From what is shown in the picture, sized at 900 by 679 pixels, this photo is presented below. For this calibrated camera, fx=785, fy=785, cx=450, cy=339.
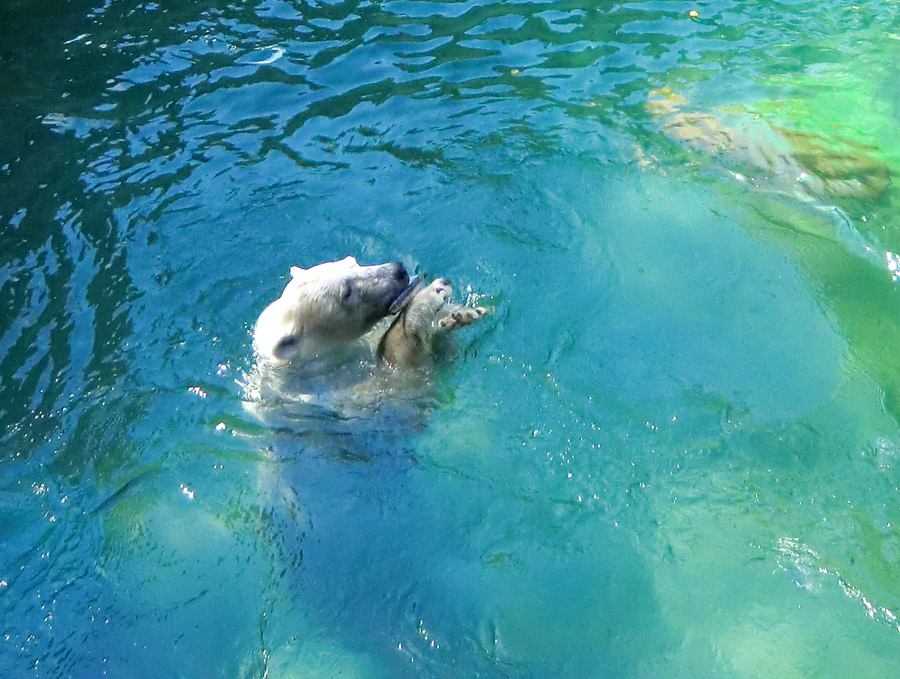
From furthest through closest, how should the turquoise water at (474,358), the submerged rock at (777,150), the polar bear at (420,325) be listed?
1. the submerged rock at (777,150)
2. the polar bear at (420,325)
3. the turquoise water at (474,358)

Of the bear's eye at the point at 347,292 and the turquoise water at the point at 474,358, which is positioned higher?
the bear's eye at the point at 347,292

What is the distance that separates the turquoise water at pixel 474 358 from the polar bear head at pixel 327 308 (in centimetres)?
46

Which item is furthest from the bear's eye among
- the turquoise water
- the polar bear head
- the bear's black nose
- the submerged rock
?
the submerged rock

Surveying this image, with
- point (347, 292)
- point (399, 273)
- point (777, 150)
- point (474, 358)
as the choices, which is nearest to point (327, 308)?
point (347, 292)

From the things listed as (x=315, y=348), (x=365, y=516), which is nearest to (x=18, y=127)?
(x=315, y=348)

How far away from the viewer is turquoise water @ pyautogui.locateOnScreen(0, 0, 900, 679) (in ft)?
13.7

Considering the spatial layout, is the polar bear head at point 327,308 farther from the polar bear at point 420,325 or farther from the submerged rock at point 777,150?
the submerged rock at point 777,150

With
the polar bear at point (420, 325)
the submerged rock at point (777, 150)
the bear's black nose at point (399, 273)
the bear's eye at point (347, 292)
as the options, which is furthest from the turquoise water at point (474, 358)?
the bear's eye at point (347, 292)

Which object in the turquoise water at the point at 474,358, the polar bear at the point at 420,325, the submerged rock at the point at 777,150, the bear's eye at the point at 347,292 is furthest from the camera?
the submerged rock at the point at 777,150

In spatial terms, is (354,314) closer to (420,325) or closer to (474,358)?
(420,325)

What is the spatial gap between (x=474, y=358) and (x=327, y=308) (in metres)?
1.03

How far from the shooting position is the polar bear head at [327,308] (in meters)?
5.12

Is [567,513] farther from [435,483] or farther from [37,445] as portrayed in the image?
[37,445]

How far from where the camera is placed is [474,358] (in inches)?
207
